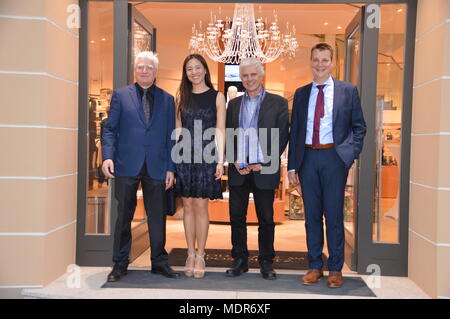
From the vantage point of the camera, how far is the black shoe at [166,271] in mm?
3773

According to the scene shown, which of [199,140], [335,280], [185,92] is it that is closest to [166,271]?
[199,140]

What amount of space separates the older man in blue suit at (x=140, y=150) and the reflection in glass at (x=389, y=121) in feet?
5.54

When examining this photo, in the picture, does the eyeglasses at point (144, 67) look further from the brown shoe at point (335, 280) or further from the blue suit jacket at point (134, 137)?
the brown shoe at point (335, 280)

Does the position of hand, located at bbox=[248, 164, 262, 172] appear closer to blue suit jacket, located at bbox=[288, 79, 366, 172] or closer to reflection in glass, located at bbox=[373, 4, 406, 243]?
blue suit jacket, located at bbox=[288, 79, 366, 172]

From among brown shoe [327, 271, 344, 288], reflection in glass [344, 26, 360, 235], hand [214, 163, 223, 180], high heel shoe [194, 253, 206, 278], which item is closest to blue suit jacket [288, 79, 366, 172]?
hand [214, 163, 223, 180]

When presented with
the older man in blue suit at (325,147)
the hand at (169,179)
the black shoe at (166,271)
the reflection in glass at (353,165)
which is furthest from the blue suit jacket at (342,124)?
the black shoe at (166,271)

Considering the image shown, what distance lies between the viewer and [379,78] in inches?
160

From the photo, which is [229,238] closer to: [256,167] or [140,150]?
[256,167]

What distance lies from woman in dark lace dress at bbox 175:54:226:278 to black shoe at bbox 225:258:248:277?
0.22 m

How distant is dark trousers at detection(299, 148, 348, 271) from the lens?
3.56 metres

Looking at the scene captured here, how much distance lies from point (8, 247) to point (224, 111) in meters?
1.76

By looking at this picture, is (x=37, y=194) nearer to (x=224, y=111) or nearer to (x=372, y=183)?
(x=224, y=111)

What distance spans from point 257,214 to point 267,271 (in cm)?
44

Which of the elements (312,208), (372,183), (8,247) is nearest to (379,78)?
(372,183)
